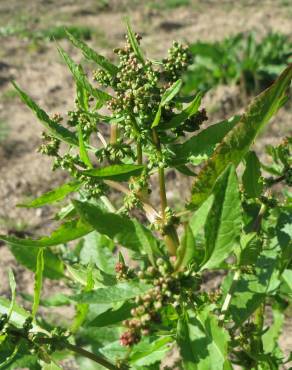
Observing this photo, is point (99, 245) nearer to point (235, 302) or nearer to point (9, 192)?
point (235, 302)

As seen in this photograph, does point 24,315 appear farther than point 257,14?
No

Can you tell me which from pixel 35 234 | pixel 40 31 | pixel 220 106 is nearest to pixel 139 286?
pixel 35 234

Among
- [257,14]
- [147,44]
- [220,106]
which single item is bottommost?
[220,106]

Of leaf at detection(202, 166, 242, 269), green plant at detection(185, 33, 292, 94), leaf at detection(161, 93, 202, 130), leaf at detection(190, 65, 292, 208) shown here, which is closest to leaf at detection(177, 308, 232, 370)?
leaf at detection(202, 166, 242, 269)

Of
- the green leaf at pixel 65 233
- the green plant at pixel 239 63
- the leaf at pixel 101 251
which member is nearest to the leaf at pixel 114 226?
the green leaf at pixel 65 233

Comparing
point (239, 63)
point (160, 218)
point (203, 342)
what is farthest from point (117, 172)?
point (239, 63)

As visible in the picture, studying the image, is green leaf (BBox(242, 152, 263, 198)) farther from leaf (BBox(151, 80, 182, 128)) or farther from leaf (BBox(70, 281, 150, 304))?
leaf (BBox(70, 281, 150, 304))
